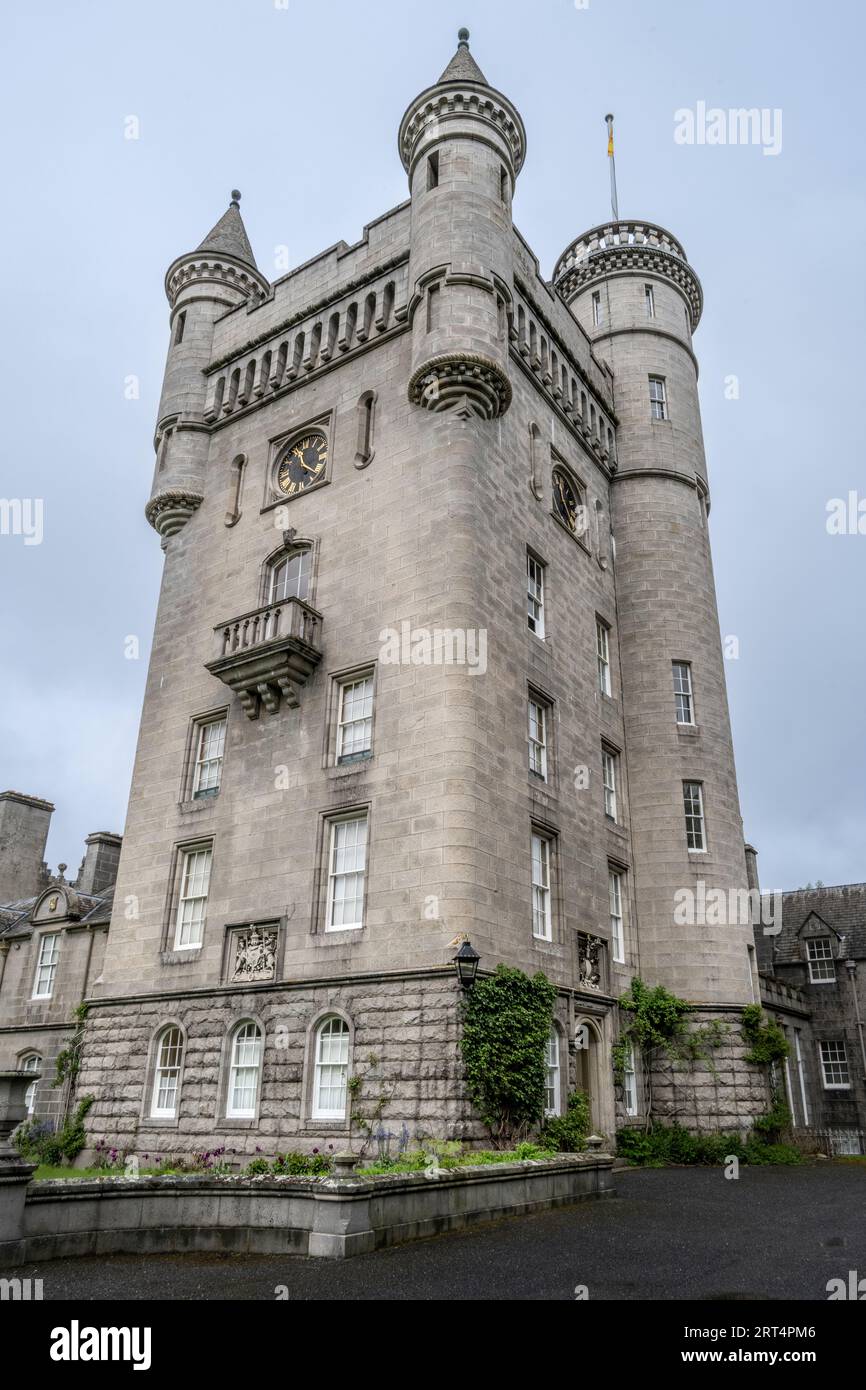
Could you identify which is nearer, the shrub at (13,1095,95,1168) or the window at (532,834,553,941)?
the window at (532,834,553,941)

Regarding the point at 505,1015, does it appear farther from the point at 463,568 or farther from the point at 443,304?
the point at 443,304

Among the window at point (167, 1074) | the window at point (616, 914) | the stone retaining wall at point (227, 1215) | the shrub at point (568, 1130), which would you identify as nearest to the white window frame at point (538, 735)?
the window at point (616, 914)

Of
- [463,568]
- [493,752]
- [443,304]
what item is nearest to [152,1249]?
[493,752]

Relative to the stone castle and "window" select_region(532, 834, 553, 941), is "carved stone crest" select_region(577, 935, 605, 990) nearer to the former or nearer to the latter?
the stone castle

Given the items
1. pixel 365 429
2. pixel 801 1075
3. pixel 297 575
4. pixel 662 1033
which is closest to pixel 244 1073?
pixel 662 1033

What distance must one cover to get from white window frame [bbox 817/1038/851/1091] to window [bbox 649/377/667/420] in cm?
2520

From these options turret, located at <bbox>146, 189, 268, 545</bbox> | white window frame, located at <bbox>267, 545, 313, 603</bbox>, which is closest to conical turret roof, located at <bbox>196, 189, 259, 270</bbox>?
turret, located at <bbox>146, 189, 268, 545</bbox>

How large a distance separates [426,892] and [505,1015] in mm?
2617

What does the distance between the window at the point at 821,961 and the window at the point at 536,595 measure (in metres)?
24.4

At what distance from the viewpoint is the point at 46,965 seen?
29.0 meters

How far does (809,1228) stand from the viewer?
41.4 ft

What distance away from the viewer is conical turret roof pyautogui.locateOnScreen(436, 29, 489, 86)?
2466 cm

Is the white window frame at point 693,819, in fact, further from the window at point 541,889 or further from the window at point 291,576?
the window at point 291,576

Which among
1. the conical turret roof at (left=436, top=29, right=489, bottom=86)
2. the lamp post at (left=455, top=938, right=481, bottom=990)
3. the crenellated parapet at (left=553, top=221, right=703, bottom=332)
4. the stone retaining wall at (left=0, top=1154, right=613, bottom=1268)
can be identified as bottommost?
the stone retaining wall at (left=0, top=1154, right=613, bottom=1268)
